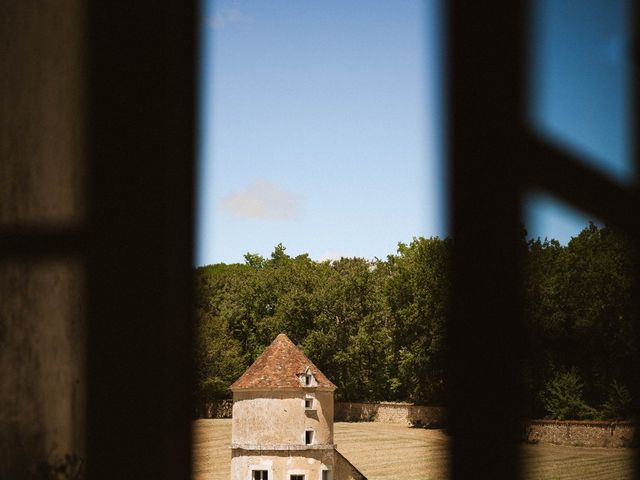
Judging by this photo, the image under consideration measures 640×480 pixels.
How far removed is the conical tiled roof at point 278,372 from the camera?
2225 cm

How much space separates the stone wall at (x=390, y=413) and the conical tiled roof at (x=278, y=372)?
67.8 ft

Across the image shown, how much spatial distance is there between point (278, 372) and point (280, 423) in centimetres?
145

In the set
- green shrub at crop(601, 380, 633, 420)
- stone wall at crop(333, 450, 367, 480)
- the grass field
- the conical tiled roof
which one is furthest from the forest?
green shrub at crop(601, 380, 633, 420)

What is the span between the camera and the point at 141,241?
1.18 metres

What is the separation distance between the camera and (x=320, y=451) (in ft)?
73.9

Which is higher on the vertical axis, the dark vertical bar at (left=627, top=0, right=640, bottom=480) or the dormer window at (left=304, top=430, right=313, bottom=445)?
the dark vertical bar at (left=627, top=0, right=640, bottom=480)

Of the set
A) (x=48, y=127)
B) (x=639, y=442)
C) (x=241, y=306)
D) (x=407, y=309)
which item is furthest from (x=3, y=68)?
(x=241, y=306)

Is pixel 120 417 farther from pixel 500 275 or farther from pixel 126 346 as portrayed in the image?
pixel 500 275

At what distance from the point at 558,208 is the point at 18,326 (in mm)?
961

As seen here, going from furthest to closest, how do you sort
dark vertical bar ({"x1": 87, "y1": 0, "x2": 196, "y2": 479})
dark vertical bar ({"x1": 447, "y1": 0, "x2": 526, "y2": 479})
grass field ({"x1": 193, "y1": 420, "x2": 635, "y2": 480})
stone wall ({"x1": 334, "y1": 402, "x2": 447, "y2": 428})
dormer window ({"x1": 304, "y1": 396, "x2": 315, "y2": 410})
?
stone wall ({"x1": 334, "y1": 402, "x2": 447, "y2": 428}), grass field ({"x1": 193, "y1": 420, "x2": 635, "y2": 480}), dormer window ({"x1": 304, "y1": 396, "x2": 315, "y2": 410}), dark vertical bar ({"x1": 87, "y1": 0, "x2": 196, "y2": 479}), dark vertical bar ({"x1": 447, "y1": 0, "x2": 526, "y2": 479})

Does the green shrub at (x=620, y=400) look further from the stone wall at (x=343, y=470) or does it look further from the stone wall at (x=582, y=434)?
the stone wall at (x=343, y=470)

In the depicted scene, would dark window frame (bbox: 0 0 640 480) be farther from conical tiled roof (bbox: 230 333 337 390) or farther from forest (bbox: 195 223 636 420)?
forest (bbox: 195 223 636 420)

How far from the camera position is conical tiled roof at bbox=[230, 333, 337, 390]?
2225 centimetres

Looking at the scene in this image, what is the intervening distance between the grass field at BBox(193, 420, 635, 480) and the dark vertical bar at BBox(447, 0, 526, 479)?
836 inches
